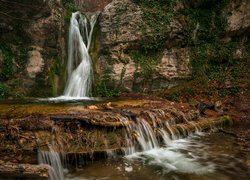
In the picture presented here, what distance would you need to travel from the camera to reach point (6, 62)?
38.2 ft

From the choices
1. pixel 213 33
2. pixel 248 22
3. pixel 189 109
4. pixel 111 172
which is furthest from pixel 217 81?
pixel 111 172

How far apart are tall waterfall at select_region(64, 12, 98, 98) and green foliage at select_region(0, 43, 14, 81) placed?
2592mm

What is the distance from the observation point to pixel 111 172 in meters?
5.57

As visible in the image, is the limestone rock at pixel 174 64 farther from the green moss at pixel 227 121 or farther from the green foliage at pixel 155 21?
the green moss at pixel 227 121

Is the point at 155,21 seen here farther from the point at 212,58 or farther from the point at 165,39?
the point at 212,58

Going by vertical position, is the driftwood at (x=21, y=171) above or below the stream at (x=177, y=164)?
above

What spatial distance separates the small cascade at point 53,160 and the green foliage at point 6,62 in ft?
23.4

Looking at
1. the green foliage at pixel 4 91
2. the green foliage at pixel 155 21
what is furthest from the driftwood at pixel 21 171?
the green foliage at pixel 155 21

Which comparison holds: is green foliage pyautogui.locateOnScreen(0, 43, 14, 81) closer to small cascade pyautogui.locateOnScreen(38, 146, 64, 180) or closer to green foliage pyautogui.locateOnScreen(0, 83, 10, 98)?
green foliage pyautogui.locateOnScreen(0, 83, 10, 98)

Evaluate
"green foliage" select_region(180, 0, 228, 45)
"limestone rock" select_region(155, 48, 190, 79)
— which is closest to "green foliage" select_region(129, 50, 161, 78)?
"limestone rock" select_region(155, 48, 190, 79)

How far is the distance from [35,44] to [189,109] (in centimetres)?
750

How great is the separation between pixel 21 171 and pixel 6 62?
8202 millimetres

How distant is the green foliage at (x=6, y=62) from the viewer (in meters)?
11.5

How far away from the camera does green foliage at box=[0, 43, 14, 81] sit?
1150cm
